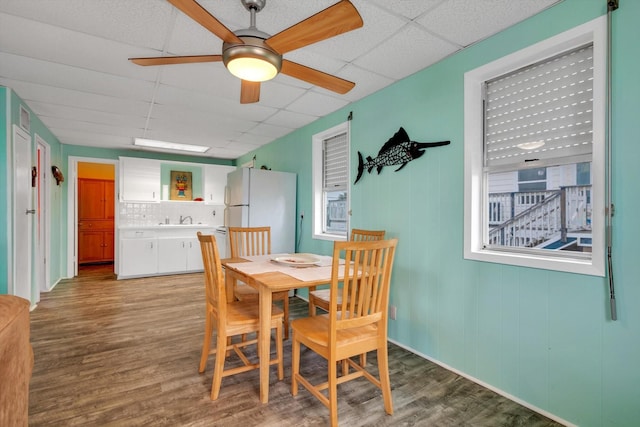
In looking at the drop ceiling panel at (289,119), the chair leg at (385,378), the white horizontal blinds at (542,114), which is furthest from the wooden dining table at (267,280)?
the drop ceiling panel at (289,119)

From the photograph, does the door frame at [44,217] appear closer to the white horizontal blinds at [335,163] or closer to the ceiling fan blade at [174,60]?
the ceiling fan blade at [174,60]

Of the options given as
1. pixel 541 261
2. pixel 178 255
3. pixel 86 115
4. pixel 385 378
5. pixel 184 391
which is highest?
pixel 86 115

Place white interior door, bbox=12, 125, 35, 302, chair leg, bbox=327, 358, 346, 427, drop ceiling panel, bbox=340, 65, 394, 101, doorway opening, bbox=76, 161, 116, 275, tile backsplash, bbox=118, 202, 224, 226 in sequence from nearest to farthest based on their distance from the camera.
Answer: chair leg, bbox=327, 358, 346, 427
drop ceiling panel, bbox=340, 65, 394, 101
white interior door, bbox=12, 125, 35, 302
tile backsplash, bbox=118, 202, 224, 226
doorway opening, bbox=76, 161, 116, 275

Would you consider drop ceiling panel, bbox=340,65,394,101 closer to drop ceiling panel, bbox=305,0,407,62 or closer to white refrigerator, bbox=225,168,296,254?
drop ceiling panel, bbox=305,0,407,62

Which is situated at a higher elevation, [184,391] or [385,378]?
[385,378]

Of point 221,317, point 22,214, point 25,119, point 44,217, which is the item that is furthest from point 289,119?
point 44,217

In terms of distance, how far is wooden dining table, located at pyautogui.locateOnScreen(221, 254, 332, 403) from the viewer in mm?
1889

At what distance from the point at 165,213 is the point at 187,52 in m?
4.61

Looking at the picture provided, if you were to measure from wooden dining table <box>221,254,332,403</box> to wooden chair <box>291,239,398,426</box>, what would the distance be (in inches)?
7.5

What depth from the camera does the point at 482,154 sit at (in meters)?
2.26

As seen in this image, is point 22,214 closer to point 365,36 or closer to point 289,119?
point 289,119

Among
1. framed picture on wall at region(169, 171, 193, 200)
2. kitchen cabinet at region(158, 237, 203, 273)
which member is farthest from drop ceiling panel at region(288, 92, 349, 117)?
framed picture on wall at region(169, 171, 193, 200)

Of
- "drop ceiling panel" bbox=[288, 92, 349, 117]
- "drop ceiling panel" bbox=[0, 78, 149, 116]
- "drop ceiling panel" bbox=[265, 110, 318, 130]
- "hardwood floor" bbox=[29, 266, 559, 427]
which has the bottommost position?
"hardwood floor" bbox=[29, 266, 559, 427]

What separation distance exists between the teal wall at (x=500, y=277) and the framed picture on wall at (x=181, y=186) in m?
4.54
